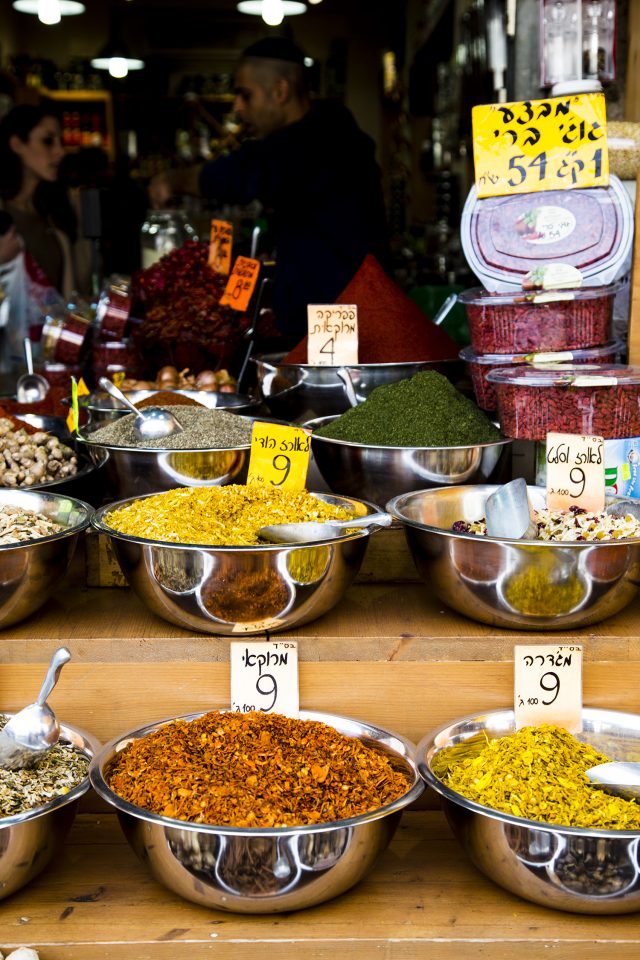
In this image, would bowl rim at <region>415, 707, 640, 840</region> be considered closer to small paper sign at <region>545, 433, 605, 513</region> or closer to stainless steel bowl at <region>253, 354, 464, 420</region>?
small paper sign at <region>545, 433, 605, 513</region>

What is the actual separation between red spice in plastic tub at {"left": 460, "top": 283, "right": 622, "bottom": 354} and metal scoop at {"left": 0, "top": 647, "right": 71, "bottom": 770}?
1.01 m

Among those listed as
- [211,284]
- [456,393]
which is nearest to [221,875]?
[456,393]

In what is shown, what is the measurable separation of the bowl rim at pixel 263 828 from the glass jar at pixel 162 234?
2.77 m

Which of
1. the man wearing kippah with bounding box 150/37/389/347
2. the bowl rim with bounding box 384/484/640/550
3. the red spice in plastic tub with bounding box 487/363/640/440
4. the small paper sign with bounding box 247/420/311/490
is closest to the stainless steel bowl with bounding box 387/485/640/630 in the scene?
the bowl rim with bounding box 384/484/640/550

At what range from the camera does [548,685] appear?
1524 millimetres

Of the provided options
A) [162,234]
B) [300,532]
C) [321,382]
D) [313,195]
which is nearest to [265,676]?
[300,532]

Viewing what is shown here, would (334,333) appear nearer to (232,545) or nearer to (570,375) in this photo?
(570,375)

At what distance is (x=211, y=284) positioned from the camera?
2.97 m

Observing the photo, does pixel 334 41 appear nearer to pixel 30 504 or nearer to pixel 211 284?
pixel 211 284

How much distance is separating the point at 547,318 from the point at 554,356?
8 centimetres

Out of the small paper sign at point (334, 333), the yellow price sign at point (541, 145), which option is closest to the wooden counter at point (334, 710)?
the small paper sign at point (334, 333)

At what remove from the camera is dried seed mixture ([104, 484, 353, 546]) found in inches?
57.9

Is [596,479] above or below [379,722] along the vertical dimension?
above

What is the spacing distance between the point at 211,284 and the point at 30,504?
4.65ft
